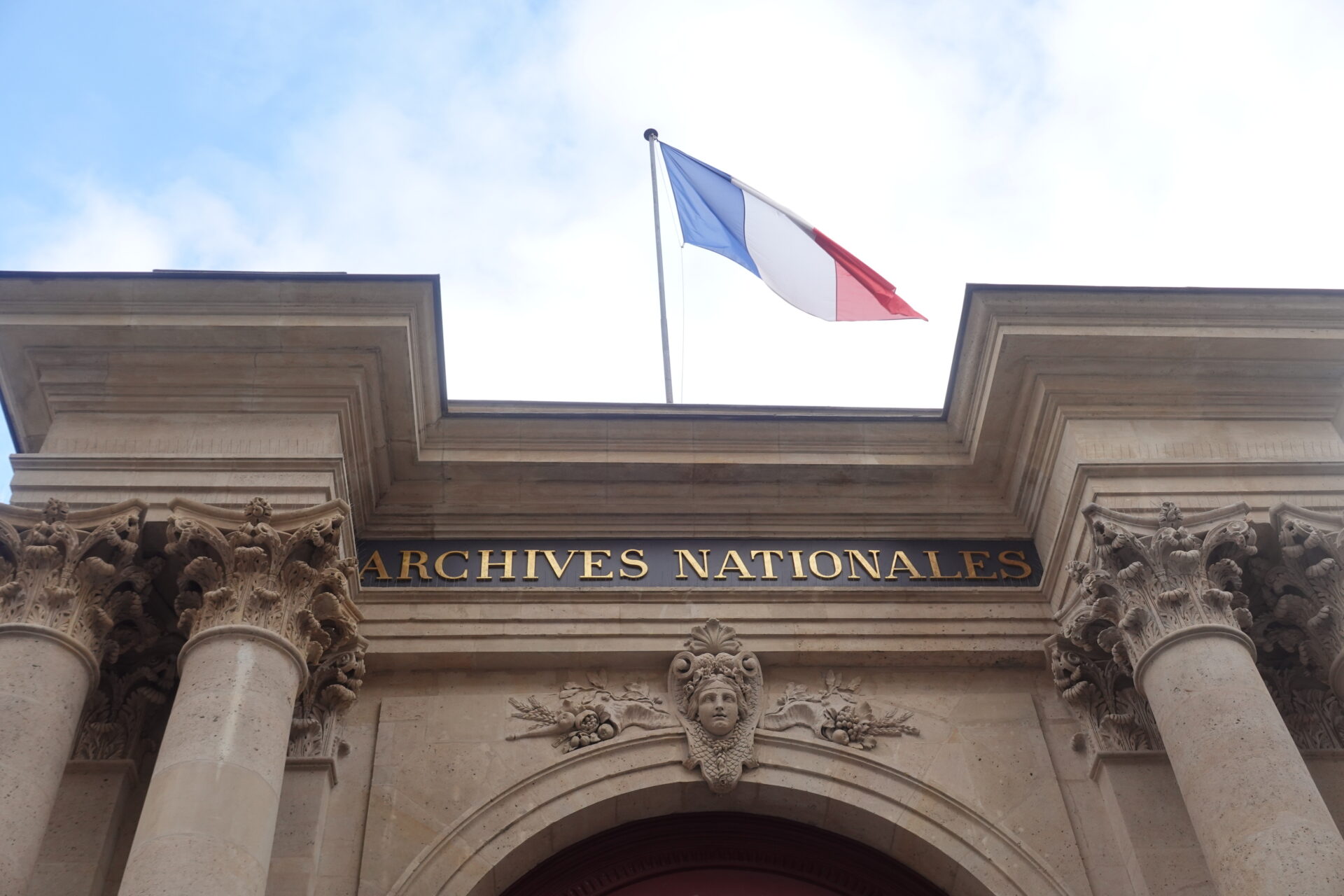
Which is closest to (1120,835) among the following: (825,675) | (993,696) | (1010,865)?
(1010,865)

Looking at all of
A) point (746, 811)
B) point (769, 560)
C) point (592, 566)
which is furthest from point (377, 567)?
point (746, 811)

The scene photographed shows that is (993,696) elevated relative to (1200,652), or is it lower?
elevated

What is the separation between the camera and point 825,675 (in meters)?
12.6

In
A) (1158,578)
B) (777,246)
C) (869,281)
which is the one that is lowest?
(1158,578)

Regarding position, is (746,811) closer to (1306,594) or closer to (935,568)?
(935,568)

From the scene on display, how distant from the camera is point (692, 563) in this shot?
13.2 meters

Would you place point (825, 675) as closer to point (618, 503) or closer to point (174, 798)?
point (618, 503)

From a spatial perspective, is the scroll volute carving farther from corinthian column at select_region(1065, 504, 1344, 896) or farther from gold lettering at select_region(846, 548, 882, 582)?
corinthian column at select_region(1065, 504, 1344, 896)

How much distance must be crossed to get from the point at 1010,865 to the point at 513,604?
15.5 ft

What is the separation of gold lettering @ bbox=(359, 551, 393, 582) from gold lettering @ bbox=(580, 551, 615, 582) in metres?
1.76

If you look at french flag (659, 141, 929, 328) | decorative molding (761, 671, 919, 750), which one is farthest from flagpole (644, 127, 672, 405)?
decorative molding (761, 671, 919, 750)


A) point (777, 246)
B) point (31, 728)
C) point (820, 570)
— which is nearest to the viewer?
point (31, 728)

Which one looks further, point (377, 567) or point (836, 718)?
point (377, 567)

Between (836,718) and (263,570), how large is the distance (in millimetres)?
4872
